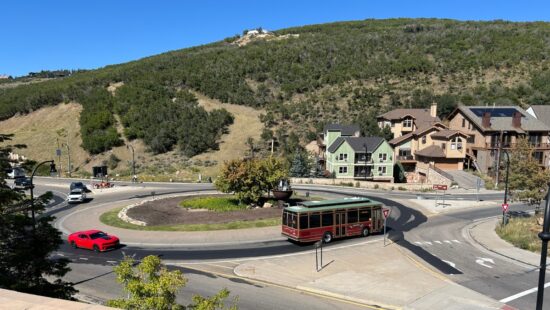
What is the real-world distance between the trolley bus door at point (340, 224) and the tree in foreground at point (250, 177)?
1096 cm

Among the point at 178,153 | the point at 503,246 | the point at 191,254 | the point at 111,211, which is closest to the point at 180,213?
the point at 111,211

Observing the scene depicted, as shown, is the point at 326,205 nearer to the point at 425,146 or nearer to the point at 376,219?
the point at 376,219

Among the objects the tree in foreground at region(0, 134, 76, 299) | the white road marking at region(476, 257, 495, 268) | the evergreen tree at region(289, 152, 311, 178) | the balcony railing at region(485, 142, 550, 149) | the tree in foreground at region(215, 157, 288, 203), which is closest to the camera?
the tree in foreground at region(0, 134, 76, 299)

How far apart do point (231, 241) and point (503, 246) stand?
1899 cm

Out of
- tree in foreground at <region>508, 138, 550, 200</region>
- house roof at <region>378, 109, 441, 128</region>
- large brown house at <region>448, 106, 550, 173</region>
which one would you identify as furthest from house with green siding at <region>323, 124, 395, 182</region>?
tree in foreground at <region>508, 138, 550, 200</region>

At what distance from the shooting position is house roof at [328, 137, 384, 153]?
62.2 metres

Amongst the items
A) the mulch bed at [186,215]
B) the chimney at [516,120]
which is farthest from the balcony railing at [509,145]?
the mulch bed at [186,215]

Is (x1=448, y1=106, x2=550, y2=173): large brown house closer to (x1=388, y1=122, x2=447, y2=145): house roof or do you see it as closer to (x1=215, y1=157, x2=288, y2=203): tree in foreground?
(x1=388, y1=122, x2=447, y2=145): house roof

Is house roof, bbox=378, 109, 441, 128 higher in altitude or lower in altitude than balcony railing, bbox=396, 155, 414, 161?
higher

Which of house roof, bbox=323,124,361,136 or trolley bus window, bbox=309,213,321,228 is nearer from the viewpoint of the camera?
trolley bus window, bbox=309,213,321,228

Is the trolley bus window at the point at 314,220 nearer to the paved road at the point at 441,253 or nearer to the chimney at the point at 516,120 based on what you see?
the paved road at the point at 441,253

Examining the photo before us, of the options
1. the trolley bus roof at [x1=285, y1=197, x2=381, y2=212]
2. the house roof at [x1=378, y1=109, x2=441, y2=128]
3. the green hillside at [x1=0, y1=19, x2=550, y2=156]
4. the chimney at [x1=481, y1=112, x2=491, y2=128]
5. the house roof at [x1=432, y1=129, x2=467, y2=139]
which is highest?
the green hillside at [x1=0, y1=19, x2=550, y2=156]

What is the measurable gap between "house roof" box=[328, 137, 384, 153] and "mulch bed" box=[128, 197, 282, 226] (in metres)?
26.0

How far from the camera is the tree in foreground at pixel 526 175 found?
33344 millimetres
